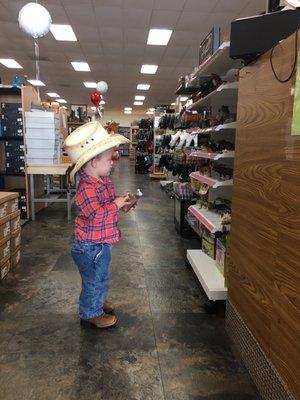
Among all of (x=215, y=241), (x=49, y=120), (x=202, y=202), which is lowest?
(x=215, y=241)

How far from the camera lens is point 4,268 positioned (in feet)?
8.98

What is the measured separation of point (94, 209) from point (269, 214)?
0.92 m

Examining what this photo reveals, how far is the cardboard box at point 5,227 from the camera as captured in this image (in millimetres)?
2668

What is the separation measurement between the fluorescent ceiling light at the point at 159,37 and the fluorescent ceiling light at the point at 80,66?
2.94 meters

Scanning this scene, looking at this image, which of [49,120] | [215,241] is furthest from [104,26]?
[215,241]

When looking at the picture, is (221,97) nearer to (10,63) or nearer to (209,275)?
(209,275)

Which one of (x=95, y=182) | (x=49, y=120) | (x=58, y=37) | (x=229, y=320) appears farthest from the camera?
(x=58, y=37)

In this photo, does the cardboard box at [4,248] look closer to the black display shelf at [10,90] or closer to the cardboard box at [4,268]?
the cardboard box at [4,268]

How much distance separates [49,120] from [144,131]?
22.3 feet

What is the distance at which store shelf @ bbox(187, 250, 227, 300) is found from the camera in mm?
2234

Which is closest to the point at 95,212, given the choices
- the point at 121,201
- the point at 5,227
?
the point at 121,201

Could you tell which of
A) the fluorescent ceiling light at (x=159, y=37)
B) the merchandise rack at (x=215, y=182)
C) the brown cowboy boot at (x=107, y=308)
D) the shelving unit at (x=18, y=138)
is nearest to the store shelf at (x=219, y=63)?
the merchandise rack at (x=215, y=182)

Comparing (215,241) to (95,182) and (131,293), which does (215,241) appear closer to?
(131,293)

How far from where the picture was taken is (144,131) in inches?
443
